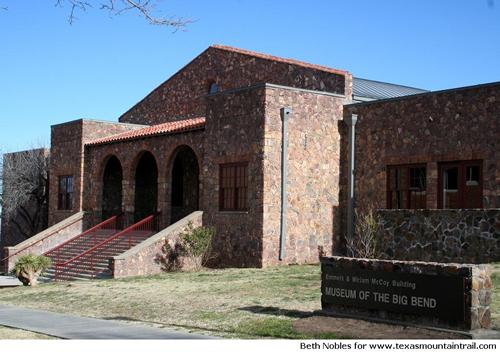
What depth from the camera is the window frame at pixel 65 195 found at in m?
34.1

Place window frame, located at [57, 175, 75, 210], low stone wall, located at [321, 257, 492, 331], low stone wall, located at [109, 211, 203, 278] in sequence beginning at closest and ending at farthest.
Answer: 1. low stone wall, located at [321, 257, 492, 331]
2. low stone wall, located at [109, 211, 203, 278]
3. window frame, located at [57, 175, 75, 210]

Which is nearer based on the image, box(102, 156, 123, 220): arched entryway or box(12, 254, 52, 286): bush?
box(12, 254, 52, 286): bush

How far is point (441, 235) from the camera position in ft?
66.2

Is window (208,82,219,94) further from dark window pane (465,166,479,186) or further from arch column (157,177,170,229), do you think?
dark window pane (465,166,479,186)

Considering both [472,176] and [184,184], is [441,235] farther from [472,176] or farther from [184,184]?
[184,184]

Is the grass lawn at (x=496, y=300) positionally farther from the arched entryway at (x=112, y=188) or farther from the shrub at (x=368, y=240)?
the arched entryway at (x=112, y=188)

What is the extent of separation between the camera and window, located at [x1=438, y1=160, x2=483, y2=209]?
69.2ft

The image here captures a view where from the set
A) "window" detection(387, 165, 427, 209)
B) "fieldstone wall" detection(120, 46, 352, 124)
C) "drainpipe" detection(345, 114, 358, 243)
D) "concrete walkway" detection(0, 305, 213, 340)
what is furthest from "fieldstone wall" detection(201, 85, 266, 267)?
"concrete walkway" detection(0, 305, 213, 340)

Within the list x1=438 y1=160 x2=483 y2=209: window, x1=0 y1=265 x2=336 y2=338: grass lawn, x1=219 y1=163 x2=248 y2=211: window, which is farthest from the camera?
x1=219 y1=163 x2=248 y2=211: window

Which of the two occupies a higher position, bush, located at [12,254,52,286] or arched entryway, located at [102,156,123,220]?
arched entryway, located at [102,156,123,220]

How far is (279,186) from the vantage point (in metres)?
23.5

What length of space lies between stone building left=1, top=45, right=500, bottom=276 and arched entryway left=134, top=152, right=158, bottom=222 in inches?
98.2

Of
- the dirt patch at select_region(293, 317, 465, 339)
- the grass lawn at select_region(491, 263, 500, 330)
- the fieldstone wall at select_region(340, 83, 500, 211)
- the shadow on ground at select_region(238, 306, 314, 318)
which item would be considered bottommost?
the shadow on ground at select_region(238, 306, 314, 318)
